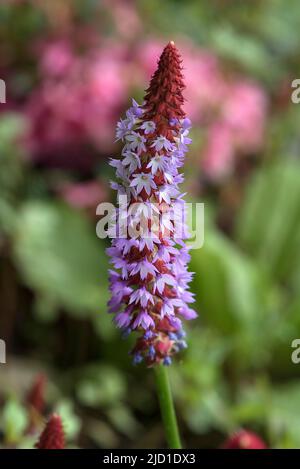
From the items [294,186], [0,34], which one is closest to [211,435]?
[294,186]

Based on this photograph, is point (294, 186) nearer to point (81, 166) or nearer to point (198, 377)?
point (81, 166)

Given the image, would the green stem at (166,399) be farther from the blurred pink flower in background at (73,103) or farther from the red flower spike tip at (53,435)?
the blurred pink flower in background at (73,103)

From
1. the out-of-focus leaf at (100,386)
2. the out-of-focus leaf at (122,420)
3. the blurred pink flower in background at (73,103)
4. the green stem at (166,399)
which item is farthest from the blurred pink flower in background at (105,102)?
the green stem at (166,399)

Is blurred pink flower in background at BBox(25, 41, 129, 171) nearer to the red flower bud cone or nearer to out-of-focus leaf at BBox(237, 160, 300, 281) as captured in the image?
out-of-focus leaf at BBox(237, 160, 300, 281)

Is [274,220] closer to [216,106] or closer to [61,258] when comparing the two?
[216,106]

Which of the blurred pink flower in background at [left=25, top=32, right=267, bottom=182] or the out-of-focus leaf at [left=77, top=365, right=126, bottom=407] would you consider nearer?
the out-of-focus leaf at [left=77, top=365, right=126, bottom=407]

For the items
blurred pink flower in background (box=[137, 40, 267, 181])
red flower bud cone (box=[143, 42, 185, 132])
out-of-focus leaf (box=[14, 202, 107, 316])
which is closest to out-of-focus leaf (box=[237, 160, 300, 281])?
blurred pink flower in background (box=[137, 40, 267, 181])

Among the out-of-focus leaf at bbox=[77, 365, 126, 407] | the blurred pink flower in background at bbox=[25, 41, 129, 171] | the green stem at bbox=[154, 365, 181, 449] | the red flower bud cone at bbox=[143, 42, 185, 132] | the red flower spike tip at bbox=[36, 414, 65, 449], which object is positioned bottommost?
the red flower spike tip at bbox=[36, 414, 65, 449]
